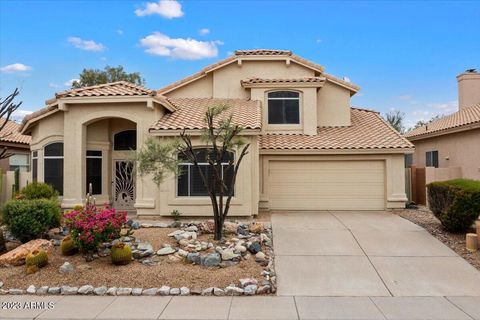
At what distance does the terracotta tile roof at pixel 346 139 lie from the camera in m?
15.6

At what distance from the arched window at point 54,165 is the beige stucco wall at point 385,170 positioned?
7.94m

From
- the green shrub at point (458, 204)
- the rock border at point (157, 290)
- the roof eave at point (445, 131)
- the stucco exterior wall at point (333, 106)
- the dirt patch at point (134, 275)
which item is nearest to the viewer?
the rock border at point (157, 290)

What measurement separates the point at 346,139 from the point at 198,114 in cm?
655

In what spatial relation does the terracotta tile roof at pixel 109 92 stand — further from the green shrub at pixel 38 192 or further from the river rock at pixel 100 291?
the river rock at pixel 100 291

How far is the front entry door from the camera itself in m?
15.4

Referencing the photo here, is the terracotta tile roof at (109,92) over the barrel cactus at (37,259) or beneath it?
over

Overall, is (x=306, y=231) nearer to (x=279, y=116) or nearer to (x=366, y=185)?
(x=366, y=185)

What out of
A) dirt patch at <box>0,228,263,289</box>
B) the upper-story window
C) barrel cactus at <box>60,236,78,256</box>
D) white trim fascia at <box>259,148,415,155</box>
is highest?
the upper-story window

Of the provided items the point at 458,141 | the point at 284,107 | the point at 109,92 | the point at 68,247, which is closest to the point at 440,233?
the point at 284,107

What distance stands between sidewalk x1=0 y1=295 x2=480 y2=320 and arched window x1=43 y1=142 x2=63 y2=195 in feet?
26.3

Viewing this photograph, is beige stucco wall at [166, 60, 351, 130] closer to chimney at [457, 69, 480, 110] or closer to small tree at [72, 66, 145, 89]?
chimney at [457, 69, 480, 110]

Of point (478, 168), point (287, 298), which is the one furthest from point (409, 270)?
point (478, 168)

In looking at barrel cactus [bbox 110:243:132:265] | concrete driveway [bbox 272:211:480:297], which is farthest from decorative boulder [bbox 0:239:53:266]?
concrete driveway [bbox 272:211:480:297]

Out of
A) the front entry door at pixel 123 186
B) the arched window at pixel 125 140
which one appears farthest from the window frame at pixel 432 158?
the front entry door at pixel 123 186
